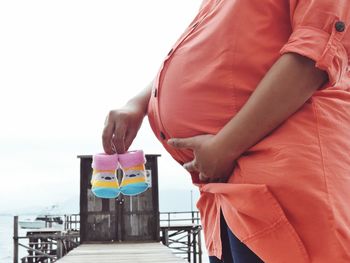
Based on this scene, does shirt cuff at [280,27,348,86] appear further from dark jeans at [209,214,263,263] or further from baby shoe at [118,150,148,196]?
baby shoe at [118,150,148,196]

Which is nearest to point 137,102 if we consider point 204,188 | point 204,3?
point 204,3

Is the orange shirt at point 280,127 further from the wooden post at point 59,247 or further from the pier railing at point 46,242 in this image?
the wooden post at point 59,247

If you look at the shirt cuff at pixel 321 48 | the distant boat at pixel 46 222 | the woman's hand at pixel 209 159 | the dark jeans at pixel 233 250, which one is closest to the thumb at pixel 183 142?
the woman's hand at pixel 209 159

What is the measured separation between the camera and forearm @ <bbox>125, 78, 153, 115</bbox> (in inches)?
62.2

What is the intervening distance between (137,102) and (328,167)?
0.74 metres

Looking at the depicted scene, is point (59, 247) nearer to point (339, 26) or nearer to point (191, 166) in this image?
point (191, 166)

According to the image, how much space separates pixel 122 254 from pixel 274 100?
31.7 feet

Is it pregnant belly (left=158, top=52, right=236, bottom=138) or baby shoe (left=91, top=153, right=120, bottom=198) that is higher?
pregnant belly (left=158, top=52, right=236, bottom=138)

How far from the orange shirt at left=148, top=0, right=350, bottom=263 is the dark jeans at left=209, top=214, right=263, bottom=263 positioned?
17mm

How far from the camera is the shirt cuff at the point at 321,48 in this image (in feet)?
3.36

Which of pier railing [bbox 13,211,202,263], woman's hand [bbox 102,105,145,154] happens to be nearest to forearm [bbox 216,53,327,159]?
woman's hand [bbox 102,105,145,154]

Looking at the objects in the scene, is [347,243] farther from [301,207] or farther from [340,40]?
[340,40]

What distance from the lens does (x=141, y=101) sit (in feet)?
5.25

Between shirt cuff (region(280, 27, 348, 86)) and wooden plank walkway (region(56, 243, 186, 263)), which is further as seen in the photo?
wooden plank walkway (region(56, 243, 186, 263))
